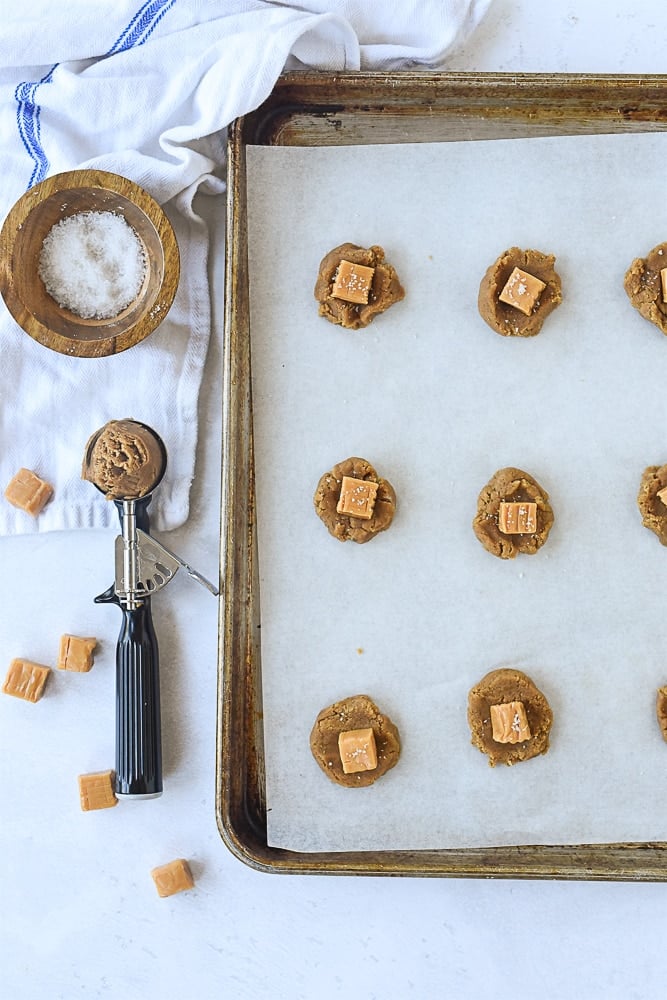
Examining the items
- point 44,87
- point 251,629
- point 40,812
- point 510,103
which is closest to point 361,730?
point 251,629

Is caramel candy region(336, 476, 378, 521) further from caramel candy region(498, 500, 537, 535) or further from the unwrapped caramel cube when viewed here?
the unwrapped caramel cube

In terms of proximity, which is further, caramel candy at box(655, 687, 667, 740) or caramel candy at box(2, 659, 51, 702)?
caramel candy at box(2, 659, 51, 702)

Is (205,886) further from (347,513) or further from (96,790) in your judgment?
(347,513)

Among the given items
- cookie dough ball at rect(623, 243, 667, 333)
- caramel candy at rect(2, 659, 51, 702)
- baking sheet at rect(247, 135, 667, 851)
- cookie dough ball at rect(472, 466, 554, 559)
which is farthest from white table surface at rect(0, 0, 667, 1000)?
cookie dough ball at rect(472, 466, 554, 559)

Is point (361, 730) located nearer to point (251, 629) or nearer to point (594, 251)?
point (251, 629)

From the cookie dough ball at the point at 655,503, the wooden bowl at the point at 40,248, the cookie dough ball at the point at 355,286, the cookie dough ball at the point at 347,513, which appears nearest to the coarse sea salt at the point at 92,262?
the wooden bowl at the point at 40,248
